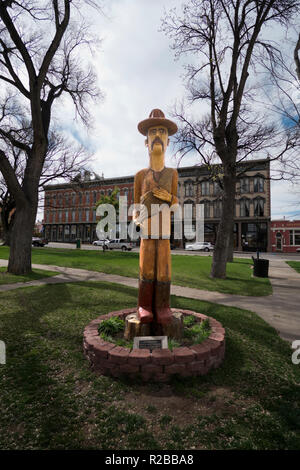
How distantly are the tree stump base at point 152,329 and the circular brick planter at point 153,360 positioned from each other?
44cm

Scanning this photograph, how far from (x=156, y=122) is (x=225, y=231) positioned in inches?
309

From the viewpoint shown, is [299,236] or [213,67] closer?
[213,67]

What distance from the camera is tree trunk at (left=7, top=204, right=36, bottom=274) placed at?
390 inches

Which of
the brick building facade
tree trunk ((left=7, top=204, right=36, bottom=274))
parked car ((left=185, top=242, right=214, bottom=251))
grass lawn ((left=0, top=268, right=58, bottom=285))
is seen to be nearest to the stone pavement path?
grass lawn ((left=0, top=268, right=58, bottom=285))

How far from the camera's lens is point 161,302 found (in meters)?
3.44

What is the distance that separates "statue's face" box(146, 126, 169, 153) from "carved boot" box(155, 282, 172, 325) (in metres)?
1.98

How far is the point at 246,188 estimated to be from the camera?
36562 mm

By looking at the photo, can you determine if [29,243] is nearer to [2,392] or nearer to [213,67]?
Answer: [2,392]

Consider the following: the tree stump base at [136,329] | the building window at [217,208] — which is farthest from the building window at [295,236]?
the tree stump base at [136,329]

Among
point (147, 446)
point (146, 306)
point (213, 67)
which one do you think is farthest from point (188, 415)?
point (213, 67)

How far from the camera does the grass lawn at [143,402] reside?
1.92 meters

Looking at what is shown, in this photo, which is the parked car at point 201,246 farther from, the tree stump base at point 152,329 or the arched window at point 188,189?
the tree stump base at point 152,329
